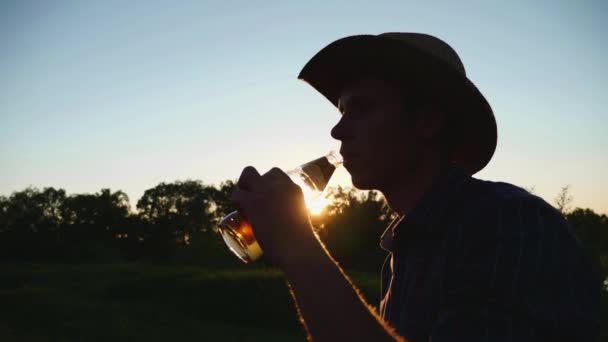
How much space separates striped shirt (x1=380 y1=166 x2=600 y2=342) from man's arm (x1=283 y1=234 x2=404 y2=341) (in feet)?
0.80

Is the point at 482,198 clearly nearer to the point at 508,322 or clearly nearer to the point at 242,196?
the point at 508,322

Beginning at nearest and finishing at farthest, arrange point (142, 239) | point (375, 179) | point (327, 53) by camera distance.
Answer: point (375, 179)
point (327, 53)
point (142, 239)

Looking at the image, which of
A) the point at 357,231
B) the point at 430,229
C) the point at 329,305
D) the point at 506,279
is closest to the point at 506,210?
the point at 506,279

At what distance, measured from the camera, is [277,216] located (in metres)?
1.46

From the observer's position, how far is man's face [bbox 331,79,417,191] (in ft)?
6.93

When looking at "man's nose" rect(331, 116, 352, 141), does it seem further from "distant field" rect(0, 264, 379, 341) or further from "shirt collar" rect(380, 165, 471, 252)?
"distant field" rect(0, 264, 379, 341)

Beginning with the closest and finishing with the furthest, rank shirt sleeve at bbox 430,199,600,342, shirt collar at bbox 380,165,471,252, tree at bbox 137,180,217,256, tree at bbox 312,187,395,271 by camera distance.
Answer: shirt sleeve at bbox 430,199,600,342
shirt collar at bbox 380,165,471,252
tree at bbox 312,187,395,271
tree at bbox 137,180,217,256

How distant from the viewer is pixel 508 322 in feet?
4.09

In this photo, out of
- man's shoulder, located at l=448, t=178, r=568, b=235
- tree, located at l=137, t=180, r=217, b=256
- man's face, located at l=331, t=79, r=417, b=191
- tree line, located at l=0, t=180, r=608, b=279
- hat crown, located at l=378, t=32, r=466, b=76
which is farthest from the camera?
tree, located at l=137, t=180, r=217, b=256

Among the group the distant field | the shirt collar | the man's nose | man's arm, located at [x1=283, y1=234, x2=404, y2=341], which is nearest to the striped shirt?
the shirt collar

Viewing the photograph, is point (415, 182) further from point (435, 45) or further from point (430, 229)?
point (435, 45)

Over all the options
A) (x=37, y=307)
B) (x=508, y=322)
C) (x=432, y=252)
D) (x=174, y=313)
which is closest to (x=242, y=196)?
(x=432, y=252)

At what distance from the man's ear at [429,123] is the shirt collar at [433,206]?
0.25m

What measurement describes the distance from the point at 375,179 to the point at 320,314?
996 millimetres
